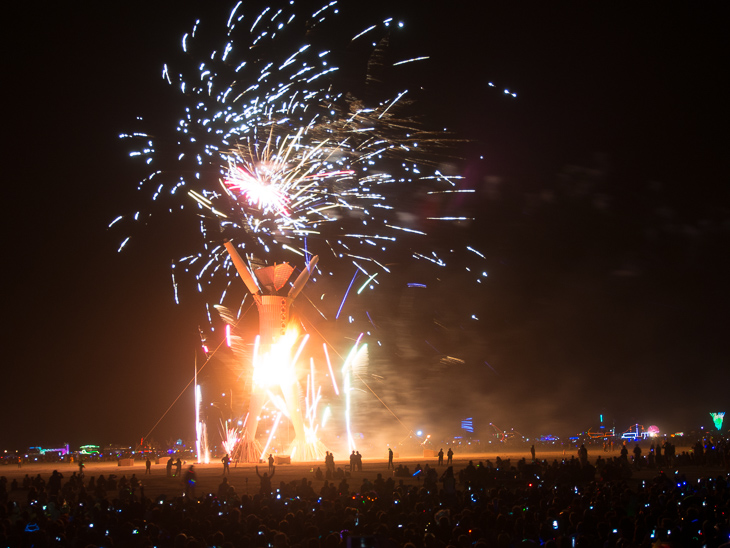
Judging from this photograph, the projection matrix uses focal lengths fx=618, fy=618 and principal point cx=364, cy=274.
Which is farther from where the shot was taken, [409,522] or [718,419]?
[718,419]

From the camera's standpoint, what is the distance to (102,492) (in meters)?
21.9

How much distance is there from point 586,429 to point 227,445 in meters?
56.2

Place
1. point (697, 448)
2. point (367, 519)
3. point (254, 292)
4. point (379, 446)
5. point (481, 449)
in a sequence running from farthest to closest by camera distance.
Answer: point (379, 446)
point (481, 449)
point (254, 292)
point (697, 448)
point (367, 519)

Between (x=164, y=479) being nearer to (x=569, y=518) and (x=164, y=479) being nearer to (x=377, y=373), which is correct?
(x=569, y=518)

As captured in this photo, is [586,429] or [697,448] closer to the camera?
[697,448]

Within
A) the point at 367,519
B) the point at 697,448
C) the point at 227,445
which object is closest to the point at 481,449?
the point at 227,445

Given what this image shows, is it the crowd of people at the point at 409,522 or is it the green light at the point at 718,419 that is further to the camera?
the green light at the point at 718,419

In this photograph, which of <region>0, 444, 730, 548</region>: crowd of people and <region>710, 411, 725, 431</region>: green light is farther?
<region>710, 411, 725, 431</region>: green light

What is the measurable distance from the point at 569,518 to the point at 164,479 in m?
25.6

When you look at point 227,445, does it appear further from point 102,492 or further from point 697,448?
point 697,448

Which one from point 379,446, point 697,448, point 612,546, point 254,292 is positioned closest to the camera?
point 612,546

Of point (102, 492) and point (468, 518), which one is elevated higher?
point (468, 518)

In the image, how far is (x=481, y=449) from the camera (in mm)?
59125

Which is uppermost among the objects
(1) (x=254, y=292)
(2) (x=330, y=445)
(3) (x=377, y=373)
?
(1) (x=254, y=292)
